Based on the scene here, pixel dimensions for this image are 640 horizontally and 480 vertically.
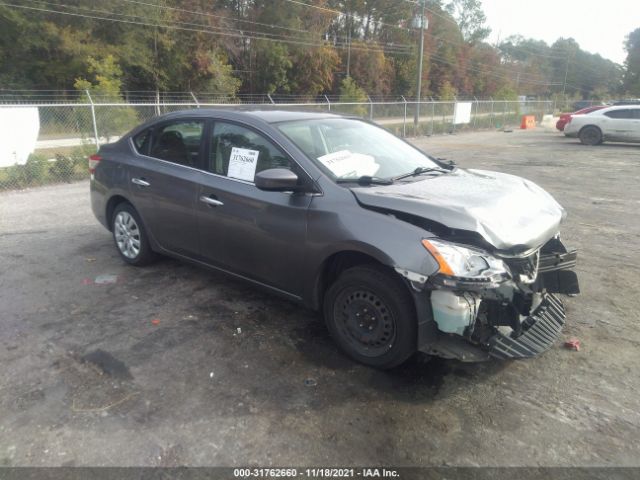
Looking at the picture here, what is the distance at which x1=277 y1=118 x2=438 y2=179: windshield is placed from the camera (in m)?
3.59

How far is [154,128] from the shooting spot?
4703 millimetres

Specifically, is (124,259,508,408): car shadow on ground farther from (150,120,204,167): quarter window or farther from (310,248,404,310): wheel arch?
(150,120,204,167): quarter window

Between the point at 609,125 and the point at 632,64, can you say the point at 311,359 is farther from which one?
the point at 632,64

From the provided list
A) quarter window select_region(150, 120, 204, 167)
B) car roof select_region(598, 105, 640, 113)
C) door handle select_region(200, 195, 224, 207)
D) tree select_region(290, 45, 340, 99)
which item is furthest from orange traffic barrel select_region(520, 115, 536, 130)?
door handle select_region(200, 195, 224, 207)

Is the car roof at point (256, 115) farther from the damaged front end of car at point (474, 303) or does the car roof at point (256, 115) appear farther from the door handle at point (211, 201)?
the damaged front end of car at point (474, 303)

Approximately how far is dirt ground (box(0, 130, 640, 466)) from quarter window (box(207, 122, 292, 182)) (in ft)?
3.81

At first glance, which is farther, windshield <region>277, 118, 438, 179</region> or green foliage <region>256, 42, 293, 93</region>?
green foliage <region>256, 42, 293, 93</region>

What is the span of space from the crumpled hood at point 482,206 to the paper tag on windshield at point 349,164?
293 millimetres

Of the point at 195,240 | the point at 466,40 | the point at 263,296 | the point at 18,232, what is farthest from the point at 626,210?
the point at 466,40

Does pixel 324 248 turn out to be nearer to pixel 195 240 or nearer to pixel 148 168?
pixel 195 240

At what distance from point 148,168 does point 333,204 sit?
7.26 ft

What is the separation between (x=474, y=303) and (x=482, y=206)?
0.67m

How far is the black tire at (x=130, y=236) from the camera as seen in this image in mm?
Answer: 4793

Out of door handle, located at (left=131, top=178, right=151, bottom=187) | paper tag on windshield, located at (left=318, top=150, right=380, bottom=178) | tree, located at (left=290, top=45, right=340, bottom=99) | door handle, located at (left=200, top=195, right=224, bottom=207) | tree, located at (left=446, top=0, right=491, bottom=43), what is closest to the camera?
paper tag on windshield, located at (left=318, top=150, right=380, bottom=178)
